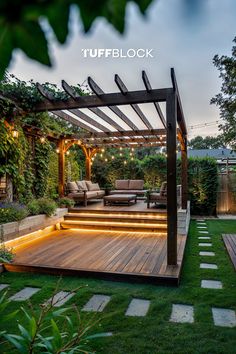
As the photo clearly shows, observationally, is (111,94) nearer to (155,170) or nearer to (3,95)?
(3,95)

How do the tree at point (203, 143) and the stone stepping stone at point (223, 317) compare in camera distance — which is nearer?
the stone stepping stone at point (223, 317)

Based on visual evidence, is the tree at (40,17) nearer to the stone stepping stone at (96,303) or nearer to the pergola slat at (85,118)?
the stone stepping stone at (96,303)

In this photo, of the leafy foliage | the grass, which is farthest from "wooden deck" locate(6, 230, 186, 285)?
the leafy foliage

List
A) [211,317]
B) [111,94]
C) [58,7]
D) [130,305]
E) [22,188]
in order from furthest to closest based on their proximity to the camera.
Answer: [22,188] → [111,94] → [130,305] → [211,317] → [58,7]

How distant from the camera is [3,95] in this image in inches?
217

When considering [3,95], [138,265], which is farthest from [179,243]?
[3,95]

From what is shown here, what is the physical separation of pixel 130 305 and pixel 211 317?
3.01 ft

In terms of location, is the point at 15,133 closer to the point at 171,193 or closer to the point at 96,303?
the point at 171,193

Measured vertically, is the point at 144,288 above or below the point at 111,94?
below

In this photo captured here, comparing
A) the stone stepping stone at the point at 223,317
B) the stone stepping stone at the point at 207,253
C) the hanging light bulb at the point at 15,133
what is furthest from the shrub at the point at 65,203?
the stone stepping stone at the point at 223,317

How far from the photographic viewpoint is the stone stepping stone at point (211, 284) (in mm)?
3723

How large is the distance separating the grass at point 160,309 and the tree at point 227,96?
7.47 m

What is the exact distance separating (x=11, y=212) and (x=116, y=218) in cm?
308

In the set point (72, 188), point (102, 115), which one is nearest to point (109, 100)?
point (102, 115)
